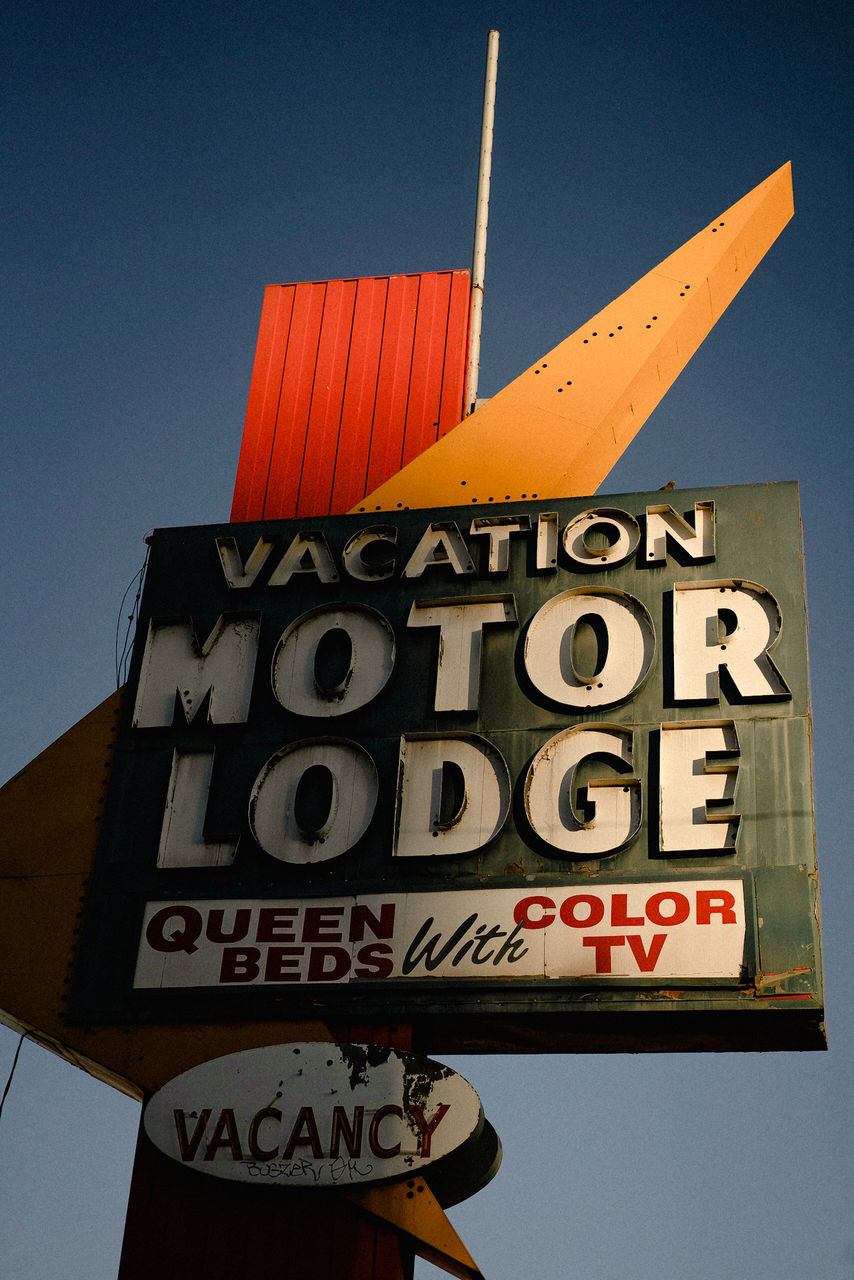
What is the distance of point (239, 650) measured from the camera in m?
12.2

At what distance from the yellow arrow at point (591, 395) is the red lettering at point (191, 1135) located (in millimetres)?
5065

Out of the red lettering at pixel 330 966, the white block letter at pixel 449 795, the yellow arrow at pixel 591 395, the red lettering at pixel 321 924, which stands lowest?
the red lettering at pixel 330 966

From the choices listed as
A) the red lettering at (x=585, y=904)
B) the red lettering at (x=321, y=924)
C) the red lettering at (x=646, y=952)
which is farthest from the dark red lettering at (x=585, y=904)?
the red lettering at (x=321, y=924)

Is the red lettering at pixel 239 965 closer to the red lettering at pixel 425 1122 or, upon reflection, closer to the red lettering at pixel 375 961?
the red lettering at pixel 375 961

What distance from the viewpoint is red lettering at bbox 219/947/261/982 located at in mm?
10734

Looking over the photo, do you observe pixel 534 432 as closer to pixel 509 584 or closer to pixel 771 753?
pixel 509 584

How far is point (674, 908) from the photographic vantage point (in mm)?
10273

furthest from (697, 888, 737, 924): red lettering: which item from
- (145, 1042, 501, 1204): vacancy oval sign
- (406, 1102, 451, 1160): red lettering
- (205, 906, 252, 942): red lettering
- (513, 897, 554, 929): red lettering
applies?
(205, 906, 252, 942): red lettering

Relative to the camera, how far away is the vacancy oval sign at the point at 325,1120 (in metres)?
9.78

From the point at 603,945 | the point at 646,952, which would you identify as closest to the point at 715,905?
the point at 646,952

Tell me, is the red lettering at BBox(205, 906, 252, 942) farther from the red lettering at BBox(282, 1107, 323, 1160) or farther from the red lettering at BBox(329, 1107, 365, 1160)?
the red lettering at BBox(329, 1107, 365, 1160)

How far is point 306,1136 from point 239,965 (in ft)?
4.25

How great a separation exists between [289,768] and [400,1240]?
129 inches

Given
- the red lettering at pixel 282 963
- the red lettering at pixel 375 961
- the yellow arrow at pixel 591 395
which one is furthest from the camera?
the yellow arrow at pixel 591 395
